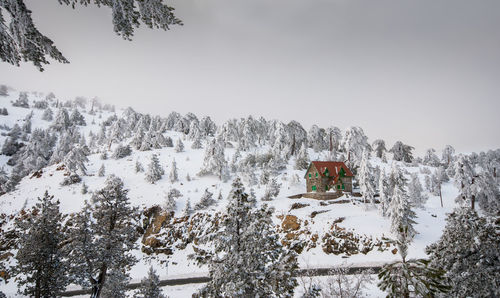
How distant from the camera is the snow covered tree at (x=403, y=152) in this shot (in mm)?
73875

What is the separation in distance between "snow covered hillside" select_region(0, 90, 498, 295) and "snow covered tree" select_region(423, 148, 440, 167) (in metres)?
0.42

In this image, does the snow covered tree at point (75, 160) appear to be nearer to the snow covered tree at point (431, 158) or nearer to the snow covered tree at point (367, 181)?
the snow covered tree at point (367, 181)

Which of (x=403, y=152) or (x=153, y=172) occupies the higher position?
(x=403, y=152)

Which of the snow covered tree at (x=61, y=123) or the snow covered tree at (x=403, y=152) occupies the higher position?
the snow covered tree at (x=61, y=123)

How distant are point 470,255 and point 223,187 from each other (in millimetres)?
36988

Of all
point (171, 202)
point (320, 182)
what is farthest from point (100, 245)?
point (320, 182)

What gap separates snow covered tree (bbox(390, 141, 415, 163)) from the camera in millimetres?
73875

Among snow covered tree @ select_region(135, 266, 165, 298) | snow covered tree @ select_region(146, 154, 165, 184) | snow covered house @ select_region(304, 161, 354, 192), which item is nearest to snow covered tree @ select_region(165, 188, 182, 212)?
snow covered tree @ select_region(146, 154, 165, 184)

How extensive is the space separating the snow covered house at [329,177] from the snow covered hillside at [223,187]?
10.2 feet

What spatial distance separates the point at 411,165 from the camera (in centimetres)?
6875

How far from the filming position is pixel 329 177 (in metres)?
40.2

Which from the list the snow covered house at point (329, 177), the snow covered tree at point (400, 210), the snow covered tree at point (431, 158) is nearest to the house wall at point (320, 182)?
the snow covered house at point (329, 177)

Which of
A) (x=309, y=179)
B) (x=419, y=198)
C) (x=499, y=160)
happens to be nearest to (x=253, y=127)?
(x=309, y=179)

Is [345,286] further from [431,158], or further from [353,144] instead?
[431,158]
